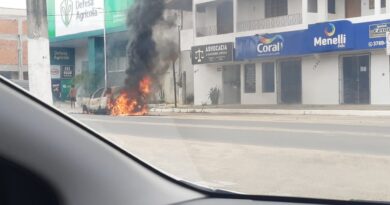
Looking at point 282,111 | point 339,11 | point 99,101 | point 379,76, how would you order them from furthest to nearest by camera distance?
point 379,76, point 339,11, point 282,111, point 99,101

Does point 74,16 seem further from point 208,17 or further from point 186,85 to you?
point 186,85

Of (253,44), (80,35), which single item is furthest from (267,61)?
(80,35)

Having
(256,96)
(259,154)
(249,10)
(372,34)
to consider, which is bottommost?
(259,154)

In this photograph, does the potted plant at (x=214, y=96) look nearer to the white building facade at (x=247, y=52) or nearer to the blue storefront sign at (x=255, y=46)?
the white building facade at (x=247, y=52)

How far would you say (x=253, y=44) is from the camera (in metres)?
5.34

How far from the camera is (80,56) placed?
10.2 ft

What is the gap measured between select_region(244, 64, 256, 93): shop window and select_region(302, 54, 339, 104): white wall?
2335mm

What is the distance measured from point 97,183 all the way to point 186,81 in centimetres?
348

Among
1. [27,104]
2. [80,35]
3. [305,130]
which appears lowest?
[305,130]

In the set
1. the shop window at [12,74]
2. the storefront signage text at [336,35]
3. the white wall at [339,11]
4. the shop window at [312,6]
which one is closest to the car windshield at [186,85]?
the shop window at [12,74]

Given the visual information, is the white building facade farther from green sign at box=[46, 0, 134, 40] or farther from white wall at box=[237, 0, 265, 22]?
green sign at box=[46, 0, 134, 40]

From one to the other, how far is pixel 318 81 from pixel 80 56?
5878mm

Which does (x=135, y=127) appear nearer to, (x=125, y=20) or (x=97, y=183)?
(x=125, y=20)

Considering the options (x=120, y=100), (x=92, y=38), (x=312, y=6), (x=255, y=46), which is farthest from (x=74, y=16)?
(x=312, y=6)
